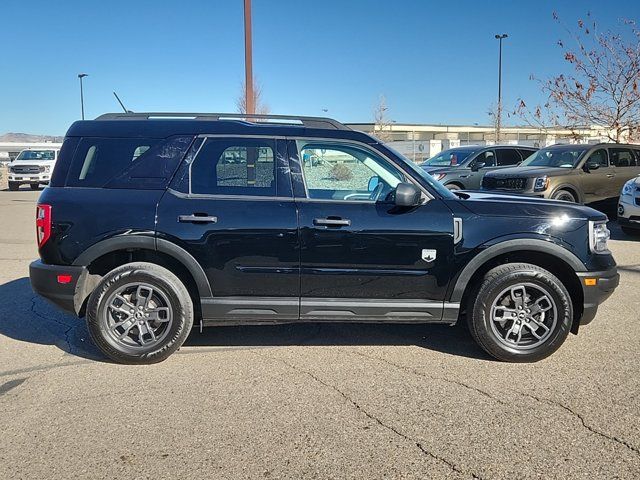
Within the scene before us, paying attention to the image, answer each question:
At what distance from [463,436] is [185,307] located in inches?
88.4

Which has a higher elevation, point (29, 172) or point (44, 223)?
point (29, 172)

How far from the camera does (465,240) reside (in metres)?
4.02

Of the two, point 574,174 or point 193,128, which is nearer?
point 193,128

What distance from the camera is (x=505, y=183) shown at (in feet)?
35.8

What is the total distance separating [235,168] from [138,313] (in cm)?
138

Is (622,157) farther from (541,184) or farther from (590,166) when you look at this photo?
(541,184)

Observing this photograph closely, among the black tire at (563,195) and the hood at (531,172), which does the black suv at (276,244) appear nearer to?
the hood at (531,172)

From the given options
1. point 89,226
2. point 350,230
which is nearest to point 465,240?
point 350,230

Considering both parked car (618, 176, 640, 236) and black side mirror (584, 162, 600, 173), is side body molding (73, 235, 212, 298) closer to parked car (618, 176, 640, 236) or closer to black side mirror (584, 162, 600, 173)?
parked car (618, 176, 640, 236)

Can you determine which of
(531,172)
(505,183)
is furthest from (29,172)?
(531,172)

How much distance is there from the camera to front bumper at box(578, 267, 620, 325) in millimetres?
4074

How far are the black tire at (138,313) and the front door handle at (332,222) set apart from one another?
46.5 inches

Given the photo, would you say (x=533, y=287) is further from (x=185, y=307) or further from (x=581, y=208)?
(x=185, y=307)

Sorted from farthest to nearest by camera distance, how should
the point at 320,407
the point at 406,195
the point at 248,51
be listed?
the point at 248,51 < the point at 406,195 < the point at 320,407
